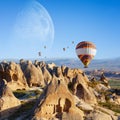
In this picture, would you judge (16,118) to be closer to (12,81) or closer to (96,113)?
(96,113)

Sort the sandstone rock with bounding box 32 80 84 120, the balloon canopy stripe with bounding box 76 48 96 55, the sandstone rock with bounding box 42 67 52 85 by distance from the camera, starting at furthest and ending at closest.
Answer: the balloon canopy stripe with bounding box 76 48 96 55 < the sandstone rock with bounding box 42 67 52 85 < the sandstone rock with bounding box 32 80 84 120

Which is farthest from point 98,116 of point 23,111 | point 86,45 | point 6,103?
point 86,45

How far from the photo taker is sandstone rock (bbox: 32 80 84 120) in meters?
22.1

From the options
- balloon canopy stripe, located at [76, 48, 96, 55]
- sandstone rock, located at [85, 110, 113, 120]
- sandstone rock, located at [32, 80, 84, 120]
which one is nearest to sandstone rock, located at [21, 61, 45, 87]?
balloon canopy stripe, located at [76, 48, 96, 55]

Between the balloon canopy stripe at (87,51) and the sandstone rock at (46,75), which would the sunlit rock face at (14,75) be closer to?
the sandstone rock at (46,75)

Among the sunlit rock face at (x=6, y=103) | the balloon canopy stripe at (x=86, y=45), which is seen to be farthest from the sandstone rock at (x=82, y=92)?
the balloon canopy stripe at (x=86, y=45)

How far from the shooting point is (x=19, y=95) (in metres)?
33.2

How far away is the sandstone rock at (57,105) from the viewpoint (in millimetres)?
22062

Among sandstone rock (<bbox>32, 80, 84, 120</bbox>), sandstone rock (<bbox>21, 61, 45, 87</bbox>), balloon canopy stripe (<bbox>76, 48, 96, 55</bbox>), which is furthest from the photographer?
balloon canopy stripe (<bbox>76, 48, 96, 55</bbox>)

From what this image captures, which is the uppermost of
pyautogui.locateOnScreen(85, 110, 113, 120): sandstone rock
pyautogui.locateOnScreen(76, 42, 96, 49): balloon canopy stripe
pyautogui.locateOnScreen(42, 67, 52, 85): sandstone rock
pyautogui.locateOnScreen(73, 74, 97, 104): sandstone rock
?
pyautogui.locateOnScreen(76, 42, 96, 49): balloon canopy stripe

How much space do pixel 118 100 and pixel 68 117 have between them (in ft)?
70.6

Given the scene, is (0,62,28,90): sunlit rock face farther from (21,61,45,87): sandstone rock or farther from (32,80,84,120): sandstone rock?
(32,80,84,120): sandstone rock

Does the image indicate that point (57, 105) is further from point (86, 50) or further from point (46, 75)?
point (86, 50)

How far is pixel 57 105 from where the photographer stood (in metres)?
22.6
